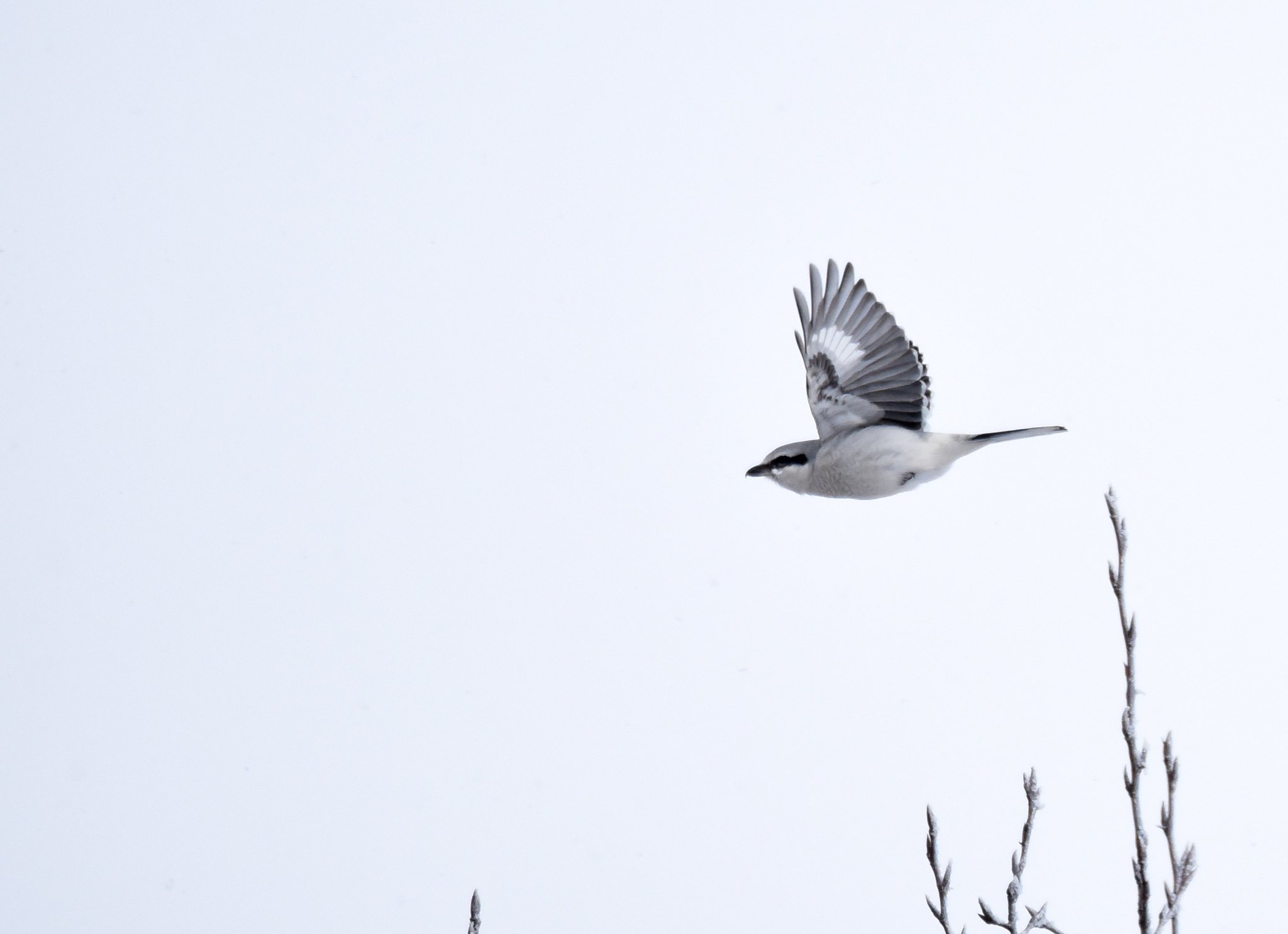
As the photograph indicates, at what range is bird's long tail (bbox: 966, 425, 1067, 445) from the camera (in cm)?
379

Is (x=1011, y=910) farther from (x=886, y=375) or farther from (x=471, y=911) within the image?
(x=886, y=375)

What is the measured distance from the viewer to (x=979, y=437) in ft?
13.4

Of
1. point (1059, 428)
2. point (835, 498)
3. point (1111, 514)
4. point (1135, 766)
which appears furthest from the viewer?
point (835, 498)

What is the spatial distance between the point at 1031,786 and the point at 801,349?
10.0 feet

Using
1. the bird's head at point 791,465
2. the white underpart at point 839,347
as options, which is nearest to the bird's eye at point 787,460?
the bird's head at point 791,465

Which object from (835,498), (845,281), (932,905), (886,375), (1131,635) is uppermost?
(845,281)

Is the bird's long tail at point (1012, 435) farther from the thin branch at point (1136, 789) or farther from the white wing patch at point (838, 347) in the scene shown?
the thin branch at point (1136, 789)

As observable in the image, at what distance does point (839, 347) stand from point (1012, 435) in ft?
2.98

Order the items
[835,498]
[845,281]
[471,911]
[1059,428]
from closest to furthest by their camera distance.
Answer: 1. [471,911]
2. [1059,428]
3. [835,498]
4. [845,281]

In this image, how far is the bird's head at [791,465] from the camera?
172 inches

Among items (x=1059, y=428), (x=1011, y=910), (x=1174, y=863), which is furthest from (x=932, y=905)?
(x=1059, y=428)

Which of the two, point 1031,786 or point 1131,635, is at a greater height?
point 1131,635

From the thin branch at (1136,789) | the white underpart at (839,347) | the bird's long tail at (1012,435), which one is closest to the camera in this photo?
the thin branch at (1136,789)

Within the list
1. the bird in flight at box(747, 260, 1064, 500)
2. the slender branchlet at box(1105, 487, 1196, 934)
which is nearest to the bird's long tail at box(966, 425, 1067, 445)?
the bird in flight at box(747, 260, 1064, 500)
